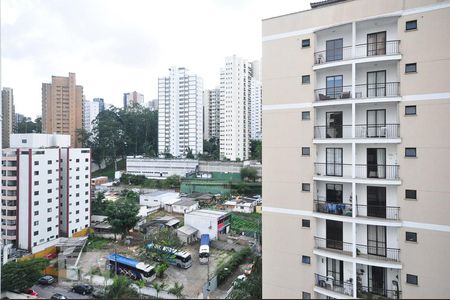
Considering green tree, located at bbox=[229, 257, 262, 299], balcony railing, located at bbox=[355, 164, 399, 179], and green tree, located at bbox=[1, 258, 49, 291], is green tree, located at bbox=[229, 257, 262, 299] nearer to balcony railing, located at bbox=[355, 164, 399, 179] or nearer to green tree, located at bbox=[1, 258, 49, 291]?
balcony railing, located at bbox=[355, 164, 399, 179]

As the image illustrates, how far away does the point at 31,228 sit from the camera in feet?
59.1

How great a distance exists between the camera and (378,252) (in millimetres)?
6992

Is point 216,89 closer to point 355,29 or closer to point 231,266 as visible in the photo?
point 231,266

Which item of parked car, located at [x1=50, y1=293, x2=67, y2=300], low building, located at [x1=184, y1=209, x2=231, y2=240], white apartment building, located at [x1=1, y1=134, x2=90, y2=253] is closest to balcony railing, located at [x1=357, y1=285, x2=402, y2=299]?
parked car, located at [x1=50, y1=293, x2=67, y2=300]

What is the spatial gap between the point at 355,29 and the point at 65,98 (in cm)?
5793

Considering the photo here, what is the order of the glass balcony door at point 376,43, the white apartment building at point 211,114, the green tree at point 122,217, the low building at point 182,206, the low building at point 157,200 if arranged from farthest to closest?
the white apartment building at point 211,114, the low building at point 157,200, the low building at point 182,206, the green tree at point 122,217, the glass balcony door at point 376,43

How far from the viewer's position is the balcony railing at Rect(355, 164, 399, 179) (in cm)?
682

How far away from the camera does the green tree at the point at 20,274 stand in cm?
1206

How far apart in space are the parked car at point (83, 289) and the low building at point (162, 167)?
3001 centimetres

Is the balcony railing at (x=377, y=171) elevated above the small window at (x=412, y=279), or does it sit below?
above

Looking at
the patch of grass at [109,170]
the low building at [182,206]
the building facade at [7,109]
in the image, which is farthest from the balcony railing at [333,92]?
the building facade at [7,109]

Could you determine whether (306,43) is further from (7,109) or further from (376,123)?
(7,109)

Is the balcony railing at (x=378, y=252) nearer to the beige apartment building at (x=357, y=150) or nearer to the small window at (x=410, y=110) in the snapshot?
the beige apartment building at (x=357, y=150)

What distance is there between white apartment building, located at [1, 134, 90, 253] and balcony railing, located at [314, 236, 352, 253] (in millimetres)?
18212
